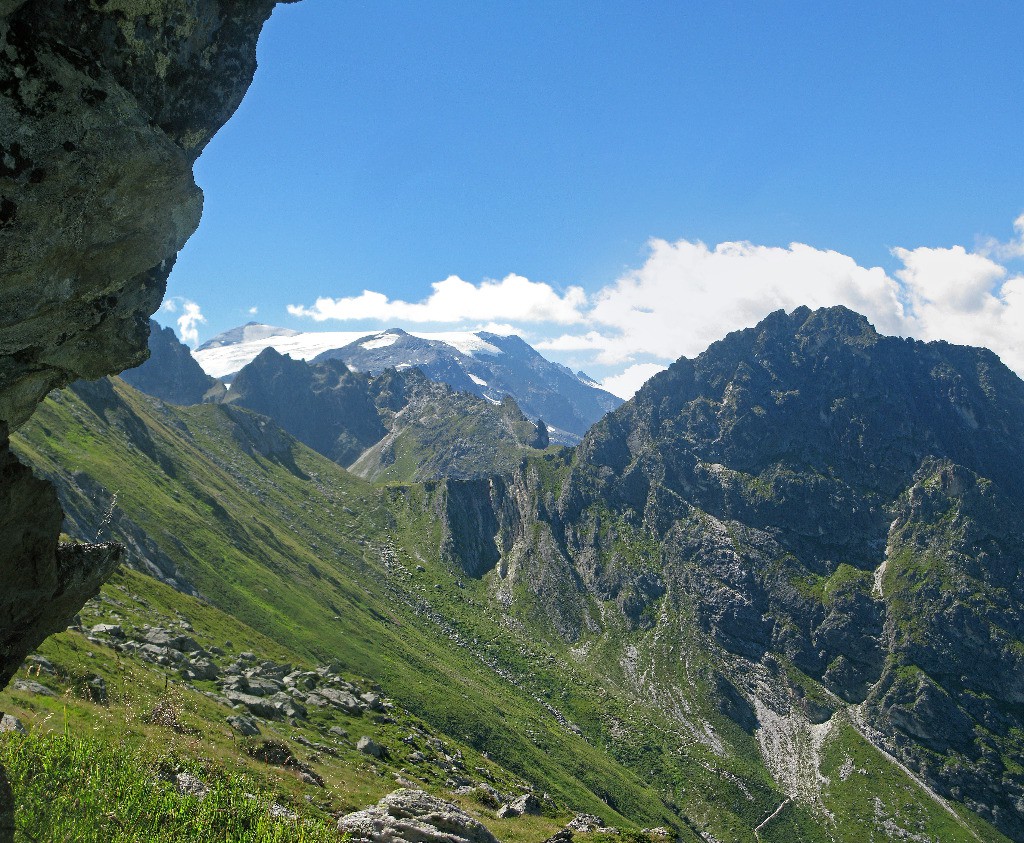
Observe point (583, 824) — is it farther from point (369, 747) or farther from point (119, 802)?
point (119, 802)

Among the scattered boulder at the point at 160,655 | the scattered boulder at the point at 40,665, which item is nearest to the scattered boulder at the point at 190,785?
the scattered boulder at the point at 40,665

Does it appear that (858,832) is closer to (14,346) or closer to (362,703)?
(362,703)

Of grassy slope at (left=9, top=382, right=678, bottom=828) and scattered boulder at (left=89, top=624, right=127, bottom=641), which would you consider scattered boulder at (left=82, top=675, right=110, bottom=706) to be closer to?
scattered boulder at (left=89, top=624, right=127, bottom=641)

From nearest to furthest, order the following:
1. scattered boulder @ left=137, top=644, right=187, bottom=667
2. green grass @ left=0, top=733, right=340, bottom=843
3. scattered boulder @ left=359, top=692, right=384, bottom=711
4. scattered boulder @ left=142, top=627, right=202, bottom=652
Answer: green grass @ left=0, top=733, right=340, bottom=843, scattered boulder @ left=137, top=644, right=187, bottom=667, scattered boulder @ left=142, top=627, right=202, bottom=652, scattered boulder @ left=359, top=692, right=384, bottom=711

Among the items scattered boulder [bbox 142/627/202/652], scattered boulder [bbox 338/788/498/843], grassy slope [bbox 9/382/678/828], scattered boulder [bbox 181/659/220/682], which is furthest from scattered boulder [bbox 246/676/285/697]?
Answer: grassy slope [bbox 9/382/678/828]

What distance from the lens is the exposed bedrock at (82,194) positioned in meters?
15.5

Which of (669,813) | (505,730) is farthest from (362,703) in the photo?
(669,813)

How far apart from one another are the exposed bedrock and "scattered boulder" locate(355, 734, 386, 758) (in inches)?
1902

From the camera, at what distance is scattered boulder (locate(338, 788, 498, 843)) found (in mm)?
36375

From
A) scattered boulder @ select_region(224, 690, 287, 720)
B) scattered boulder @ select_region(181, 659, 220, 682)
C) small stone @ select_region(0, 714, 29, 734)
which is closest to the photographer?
small stone @ select_region(0, 714, 29, 734)

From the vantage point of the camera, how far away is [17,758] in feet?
90.4

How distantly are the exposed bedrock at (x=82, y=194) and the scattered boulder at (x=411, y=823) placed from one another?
21.4m

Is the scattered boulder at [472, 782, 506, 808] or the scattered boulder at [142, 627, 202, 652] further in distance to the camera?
the scattered boulder at [142, 627, 202, 652]

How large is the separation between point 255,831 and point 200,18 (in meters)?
36.0
